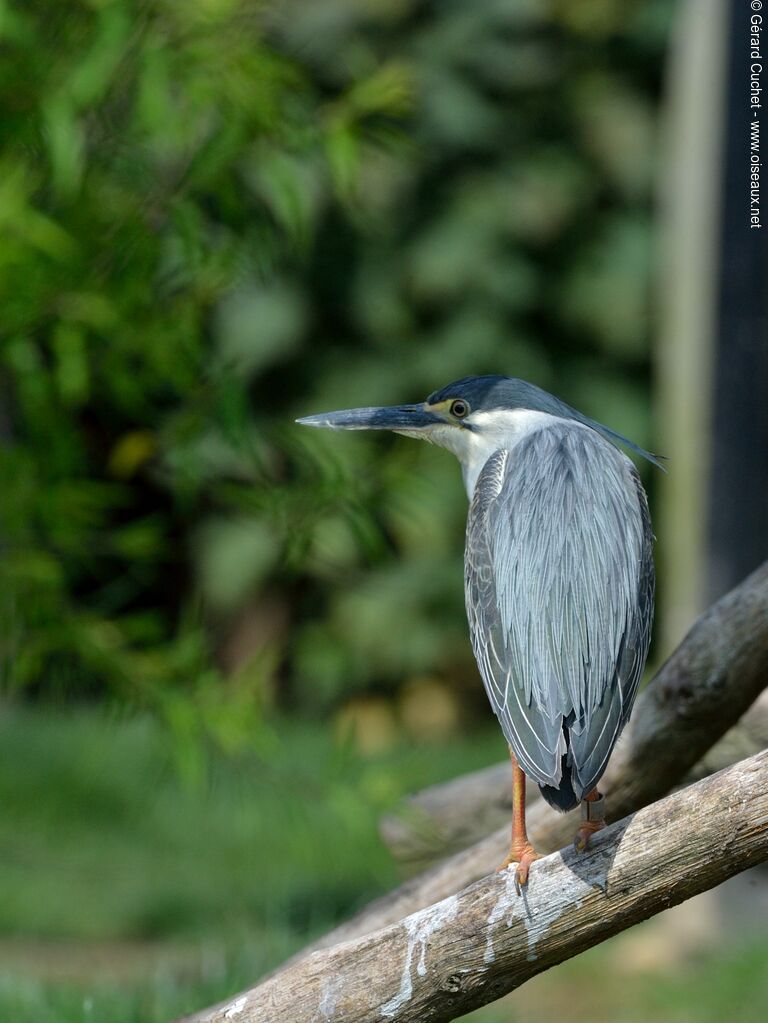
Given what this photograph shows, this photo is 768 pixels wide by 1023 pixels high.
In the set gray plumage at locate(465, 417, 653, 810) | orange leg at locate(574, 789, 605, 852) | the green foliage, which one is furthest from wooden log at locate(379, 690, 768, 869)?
the green foliage

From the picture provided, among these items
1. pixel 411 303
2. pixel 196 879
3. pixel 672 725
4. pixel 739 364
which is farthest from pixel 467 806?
pixel 411 303

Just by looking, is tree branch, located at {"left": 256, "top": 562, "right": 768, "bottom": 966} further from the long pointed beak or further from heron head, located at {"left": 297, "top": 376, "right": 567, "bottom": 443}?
the long pointed beak

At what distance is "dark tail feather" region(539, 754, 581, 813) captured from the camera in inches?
69.3

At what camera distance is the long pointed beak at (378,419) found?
199 cm

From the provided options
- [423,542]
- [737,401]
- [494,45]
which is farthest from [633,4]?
[737,401]

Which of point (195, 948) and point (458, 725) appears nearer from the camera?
point (195, 948)

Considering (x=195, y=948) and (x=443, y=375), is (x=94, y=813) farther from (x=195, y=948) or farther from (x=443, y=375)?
(x=443, y=375)

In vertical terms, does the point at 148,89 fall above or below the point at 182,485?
above

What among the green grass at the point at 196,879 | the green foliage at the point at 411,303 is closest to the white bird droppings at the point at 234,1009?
the green grass at the point at 196,879

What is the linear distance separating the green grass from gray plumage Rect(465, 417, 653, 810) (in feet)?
4.23

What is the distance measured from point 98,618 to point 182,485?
0.43 meters

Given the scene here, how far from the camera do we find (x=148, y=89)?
3184mm

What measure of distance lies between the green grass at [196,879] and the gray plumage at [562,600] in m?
1.29

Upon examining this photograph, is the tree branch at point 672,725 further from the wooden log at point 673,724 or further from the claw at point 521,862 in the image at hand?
the claw at point 521,862
